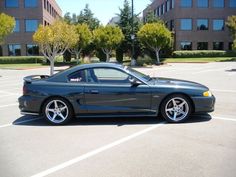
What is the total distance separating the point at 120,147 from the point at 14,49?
4520 centimetres

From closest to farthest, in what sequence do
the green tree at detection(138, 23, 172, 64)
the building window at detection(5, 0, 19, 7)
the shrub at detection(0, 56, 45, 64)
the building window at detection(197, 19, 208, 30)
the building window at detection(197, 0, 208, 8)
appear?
the green tree at detection(138, 23, 172, 64) → the shrub at detection(0, 56, 45, 64) → the building window at detection(5, 0, 19, 7) → the building window at detection(197, 0, 208, 8) → the building window at detection(197, 19, 208, 30)

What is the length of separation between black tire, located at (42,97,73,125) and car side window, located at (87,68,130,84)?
824 mm

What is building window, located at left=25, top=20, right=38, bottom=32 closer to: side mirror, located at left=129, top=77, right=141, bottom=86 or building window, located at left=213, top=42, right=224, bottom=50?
Result: building window, located at left=213, top=42, right=224, bottom=50

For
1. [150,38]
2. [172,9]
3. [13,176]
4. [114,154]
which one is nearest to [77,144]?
[114,154]

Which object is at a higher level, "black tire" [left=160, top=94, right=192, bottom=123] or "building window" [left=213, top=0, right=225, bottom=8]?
"building window" [left=213, top=0, right=225, bottom=8]

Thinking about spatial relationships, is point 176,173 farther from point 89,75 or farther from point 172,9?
point 172,9

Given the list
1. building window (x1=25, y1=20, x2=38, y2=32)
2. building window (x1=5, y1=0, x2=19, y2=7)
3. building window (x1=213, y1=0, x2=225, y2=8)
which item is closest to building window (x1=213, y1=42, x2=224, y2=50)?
building window (x1=213, y1=0, x2=225, y2=8)

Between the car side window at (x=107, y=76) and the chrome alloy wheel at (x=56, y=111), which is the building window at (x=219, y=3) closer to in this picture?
the car side window at (x=107, y=76)

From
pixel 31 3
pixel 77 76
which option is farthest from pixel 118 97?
pixel 31 3

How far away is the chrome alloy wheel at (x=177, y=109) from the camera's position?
781 cm

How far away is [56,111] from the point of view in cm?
802

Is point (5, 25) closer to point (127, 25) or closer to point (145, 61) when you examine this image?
point (145, 61)

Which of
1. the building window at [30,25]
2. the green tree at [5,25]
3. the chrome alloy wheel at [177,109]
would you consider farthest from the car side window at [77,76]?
the building window at [30,25]

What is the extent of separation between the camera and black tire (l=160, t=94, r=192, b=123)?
780 centimetres
